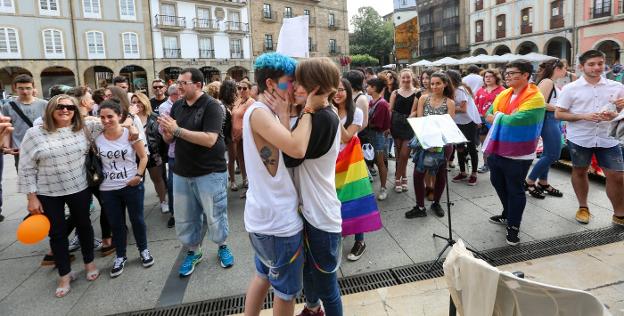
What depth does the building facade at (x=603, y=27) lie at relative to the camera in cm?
2220

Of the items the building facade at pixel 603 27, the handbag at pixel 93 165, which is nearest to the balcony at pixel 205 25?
the building facade at pixel 603 27

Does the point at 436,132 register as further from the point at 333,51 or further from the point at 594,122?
the point at 333,51

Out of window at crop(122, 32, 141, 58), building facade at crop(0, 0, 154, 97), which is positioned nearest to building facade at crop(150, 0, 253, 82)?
building facade at crop(0, 0, 154, 97)

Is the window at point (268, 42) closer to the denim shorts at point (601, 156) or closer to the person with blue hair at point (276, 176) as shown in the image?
the denim shorts at point (601, 156)

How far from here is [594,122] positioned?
3.95m

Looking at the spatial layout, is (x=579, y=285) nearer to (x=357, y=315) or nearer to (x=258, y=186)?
(x=357, y=315)

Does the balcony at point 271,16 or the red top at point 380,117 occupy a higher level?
the balcony at point 271,16

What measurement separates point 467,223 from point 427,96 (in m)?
1.70

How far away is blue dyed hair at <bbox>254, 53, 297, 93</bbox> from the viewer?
6.01 feet

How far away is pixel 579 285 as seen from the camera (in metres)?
2.98

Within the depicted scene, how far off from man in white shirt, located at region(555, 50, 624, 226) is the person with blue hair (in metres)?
3.56

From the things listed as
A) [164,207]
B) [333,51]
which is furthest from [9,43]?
[164,207]

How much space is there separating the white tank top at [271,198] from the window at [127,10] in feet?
106

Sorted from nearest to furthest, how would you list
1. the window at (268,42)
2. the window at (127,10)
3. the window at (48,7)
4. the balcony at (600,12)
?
the balcony at (600,12) < the window at (48,7) < the window at (127,10) < the window at (268,42)
